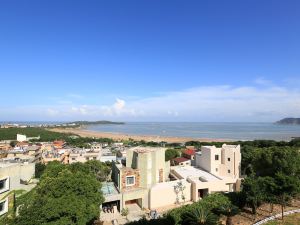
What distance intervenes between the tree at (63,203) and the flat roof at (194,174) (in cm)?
1682

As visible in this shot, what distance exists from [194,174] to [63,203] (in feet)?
76.0

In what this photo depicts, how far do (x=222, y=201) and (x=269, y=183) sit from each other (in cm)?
435

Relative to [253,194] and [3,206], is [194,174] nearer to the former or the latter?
[253,194]

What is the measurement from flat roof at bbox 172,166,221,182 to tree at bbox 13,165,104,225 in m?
16.8

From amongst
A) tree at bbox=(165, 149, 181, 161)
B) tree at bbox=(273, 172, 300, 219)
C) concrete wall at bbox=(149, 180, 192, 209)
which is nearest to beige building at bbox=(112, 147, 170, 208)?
concrete wall at bbox=(149, 180, 192, 209)

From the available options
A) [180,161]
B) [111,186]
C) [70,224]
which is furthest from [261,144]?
[70,224]

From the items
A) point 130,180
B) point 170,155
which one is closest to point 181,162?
point 170,155

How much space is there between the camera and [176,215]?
69.7ft

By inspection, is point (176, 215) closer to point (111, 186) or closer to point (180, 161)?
point (111, 186)

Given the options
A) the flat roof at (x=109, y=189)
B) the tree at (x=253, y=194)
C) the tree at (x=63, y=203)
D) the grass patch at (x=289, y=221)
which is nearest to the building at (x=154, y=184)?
the flat roof at (x=109, y=189)

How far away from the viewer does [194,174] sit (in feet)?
125

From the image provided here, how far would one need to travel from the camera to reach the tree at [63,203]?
1780cm

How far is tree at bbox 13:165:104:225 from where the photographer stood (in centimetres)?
1780

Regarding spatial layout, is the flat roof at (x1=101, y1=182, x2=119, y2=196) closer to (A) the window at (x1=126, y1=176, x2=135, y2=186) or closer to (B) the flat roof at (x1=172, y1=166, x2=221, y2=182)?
(A) the window at (x1=126, y1=176, x2=135, y2=186)
